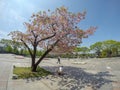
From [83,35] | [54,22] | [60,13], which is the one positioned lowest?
[83,35]

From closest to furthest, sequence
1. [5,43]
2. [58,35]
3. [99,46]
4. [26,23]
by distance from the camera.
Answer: [58,35] < [26,23] < [99,46] < [5,43]

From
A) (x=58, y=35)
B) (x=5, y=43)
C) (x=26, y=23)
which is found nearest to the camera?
(x=58, y=35)

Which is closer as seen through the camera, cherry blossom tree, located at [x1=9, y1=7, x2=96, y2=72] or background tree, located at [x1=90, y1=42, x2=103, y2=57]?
cherry blossom tree, located at [x1=9, y1=7, x2=96, y2=72]

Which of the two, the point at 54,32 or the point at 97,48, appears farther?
the point at 97,48

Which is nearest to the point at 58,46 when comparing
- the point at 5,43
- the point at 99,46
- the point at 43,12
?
the point at 43,12

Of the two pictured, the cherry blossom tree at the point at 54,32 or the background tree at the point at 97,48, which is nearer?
the cherry blossom tree at the point at 54,32

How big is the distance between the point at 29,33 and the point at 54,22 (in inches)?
139

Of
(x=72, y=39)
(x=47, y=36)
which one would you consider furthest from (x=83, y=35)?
(x=47, y=36)

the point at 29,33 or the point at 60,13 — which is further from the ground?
the point at 60,13

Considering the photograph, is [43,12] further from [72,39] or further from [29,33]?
[72,39]

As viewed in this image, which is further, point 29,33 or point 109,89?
point 29,33

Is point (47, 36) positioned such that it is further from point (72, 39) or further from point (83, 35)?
point (83, 35)

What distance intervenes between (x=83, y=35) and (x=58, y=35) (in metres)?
3.20

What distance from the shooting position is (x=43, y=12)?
61.1ft
